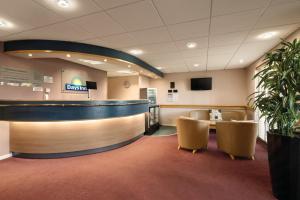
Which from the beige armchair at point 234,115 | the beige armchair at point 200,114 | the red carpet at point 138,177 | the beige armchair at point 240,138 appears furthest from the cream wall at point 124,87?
the beige armchair at point 240,138

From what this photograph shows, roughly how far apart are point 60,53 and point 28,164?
2.49 meters

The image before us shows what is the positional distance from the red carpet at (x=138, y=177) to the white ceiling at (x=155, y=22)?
2633 millimetres

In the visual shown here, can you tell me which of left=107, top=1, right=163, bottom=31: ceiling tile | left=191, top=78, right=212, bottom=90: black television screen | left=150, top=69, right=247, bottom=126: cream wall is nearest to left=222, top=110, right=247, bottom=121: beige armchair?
left=150, top=69, right=247, bottom=126: cream wall

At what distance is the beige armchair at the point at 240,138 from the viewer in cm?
326

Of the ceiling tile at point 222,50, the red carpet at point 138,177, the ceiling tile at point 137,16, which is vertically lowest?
the red carpet at point 138,177

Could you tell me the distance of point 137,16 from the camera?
250 cm

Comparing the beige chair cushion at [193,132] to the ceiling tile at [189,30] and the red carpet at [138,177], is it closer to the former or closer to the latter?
the red carpet at [138,177]

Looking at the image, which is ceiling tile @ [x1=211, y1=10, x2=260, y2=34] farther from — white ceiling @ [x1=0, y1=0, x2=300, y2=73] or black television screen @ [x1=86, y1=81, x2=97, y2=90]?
black television screen @ [x1=86, y1=81, x2=97, y2=90]

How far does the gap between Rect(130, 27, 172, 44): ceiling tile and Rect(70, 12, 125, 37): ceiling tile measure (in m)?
Answer: 0.37

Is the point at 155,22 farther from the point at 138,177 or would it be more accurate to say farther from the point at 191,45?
the point at 138,177

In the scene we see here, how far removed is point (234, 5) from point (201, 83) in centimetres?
506

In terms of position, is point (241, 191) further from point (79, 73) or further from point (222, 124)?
point (79, 73)

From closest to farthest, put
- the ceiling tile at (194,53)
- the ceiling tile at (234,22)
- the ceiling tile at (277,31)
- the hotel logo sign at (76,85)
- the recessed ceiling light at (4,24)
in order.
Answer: the ceiling tile at (234,22) < the recessed ceiling light at (4,24) < the ceiling tile at (277,31) < the ceiling tile at (194,53) < the hotel logo sign at (76,85)

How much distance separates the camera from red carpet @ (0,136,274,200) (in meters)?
2.12
